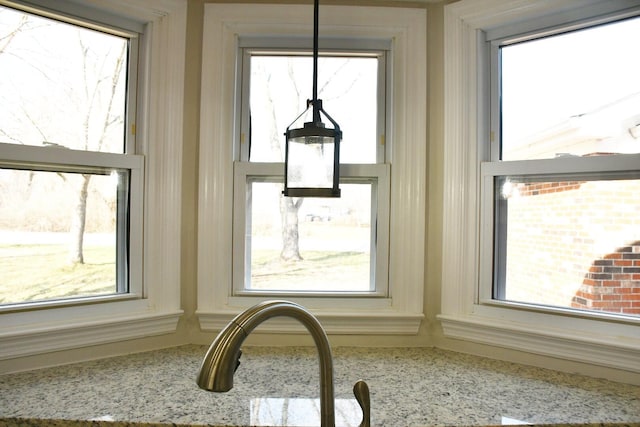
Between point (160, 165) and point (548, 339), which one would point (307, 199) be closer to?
point (160, 165)

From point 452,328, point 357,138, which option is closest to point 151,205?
point 357,138

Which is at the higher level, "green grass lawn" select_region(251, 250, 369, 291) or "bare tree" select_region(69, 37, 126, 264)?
"bare tree" select_region(69, 37, 126, 264)

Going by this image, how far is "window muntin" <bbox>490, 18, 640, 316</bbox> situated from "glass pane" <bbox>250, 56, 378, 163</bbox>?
0.49 m

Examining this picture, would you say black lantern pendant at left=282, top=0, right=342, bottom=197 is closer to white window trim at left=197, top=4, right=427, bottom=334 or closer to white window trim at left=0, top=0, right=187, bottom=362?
white window trim at left=197, top=4, right=427, bottom=334

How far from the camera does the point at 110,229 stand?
1704 millimetres

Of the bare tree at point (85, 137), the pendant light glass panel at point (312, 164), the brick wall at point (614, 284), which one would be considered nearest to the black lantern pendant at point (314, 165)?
the pendant light glass panel at point (312, 164)

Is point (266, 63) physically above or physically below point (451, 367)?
above

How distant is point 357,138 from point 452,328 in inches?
32.7

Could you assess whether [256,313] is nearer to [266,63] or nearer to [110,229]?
[110,229]

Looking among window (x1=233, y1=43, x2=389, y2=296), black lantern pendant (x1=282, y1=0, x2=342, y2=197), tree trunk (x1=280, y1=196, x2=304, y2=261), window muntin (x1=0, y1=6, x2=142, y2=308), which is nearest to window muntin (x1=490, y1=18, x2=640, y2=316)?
window (x1=233, y1=43, x2=389, y2=296)

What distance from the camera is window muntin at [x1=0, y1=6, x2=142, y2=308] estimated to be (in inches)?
60.6

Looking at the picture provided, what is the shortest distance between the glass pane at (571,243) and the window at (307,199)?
1.69 feet

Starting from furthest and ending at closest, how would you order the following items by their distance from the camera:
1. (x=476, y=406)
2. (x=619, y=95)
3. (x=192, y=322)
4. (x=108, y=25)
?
1. (x=192, y=322)
2. (x=108, y=25)
3. (x=619, y=95)
4. (x=476, y=406)

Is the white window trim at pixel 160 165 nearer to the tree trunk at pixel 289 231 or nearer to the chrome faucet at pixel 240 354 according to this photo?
the tree trunk at pixel 289 231
